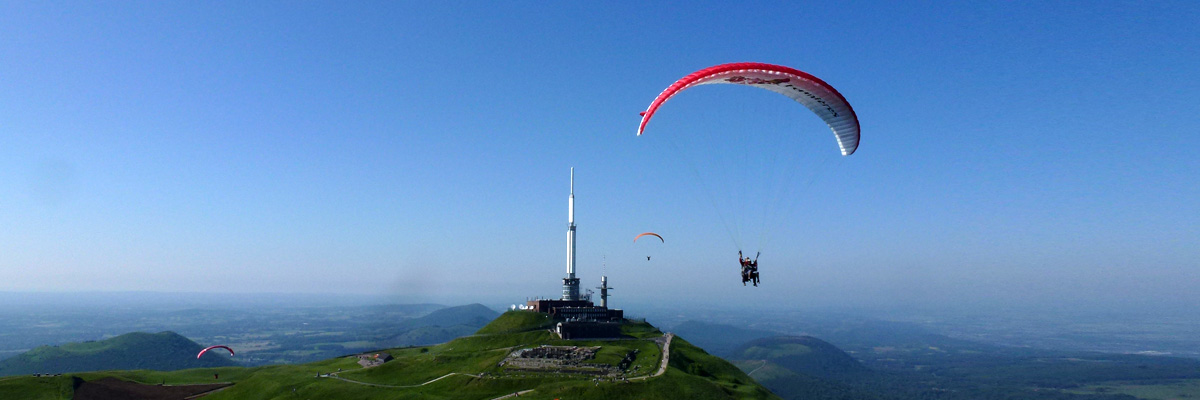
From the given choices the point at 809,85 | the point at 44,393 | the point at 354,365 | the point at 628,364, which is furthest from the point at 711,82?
the point at 44,393

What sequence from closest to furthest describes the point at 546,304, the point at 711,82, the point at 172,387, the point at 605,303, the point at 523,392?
the point at 711,82 → the point at 523,392 → the point at 172,387 → the point at 546,304 → the point at 605,303

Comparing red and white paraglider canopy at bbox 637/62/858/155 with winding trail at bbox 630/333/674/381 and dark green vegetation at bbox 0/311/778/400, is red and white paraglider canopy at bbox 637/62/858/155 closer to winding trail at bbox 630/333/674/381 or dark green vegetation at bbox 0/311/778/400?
dark green vegetation at bbox 0/311/778/400

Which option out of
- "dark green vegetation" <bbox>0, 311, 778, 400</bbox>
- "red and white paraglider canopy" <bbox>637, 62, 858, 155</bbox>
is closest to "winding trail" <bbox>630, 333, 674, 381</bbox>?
"dark green vegetation" <bbox>0, 311, 778, 400</bbox>

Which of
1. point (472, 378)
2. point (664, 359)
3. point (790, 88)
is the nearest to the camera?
point (790, 88)

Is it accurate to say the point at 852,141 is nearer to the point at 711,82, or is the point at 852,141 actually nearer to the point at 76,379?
the point at 711,82

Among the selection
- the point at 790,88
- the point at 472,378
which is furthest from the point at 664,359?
the point at 790,88

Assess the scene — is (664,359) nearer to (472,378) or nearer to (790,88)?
(472,378)

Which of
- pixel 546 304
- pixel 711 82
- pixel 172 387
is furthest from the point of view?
pixel 546 304
